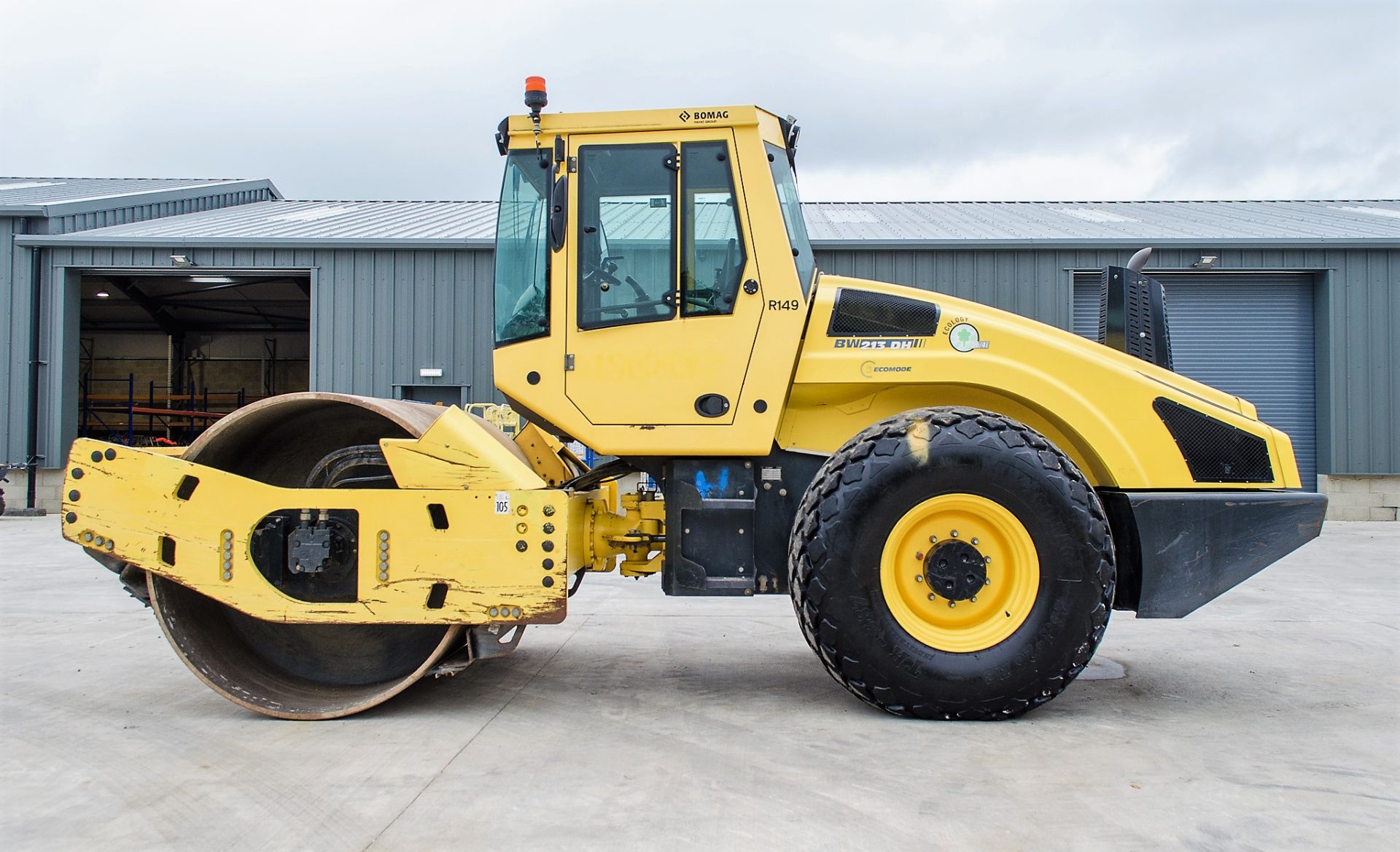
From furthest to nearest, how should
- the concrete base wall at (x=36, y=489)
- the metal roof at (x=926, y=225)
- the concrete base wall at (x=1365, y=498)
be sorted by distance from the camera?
the concrete base wall at (x=36, y=489) → the metal roof at (x=926, y=225) → the concrete base wall at (x=1365, y=498)

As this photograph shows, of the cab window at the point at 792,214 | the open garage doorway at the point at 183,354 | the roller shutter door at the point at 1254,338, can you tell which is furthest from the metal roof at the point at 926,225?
the cab window at the point at 792,214

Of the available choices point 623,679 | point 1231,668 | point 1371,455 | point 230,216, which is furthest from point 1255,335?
point 230,216

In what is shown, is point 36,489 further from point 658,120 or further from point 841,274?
point 658,120

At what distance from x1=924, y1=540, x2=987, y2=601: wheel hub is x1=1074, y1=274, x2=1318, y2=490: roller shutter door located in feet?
42.0

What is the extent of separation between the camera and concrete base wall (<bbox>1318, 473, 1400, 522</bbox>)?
1514 centimetres

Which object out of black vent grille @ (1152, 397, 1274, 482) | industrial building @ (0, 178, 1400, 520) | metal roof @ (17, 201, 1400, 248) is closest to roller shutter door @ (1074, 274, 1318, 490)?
industrial building @ (0, 178, 1400, 520)

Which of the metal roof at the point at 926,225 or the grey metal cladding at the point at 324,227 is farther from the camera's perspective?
the grey metal cladding at the point at 324,227

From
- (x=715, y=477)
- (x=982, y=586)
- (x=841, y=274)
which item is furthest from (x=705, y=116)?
(x=841, y=274)

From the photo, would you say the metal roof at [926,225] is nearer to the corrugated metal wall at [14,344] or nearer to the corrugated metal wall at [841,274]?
the corrugated metal wall at [841,274]

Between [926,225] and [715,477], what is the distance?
14031 millimetres

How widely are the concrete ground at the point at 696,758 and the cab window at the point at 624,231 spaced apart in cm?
185

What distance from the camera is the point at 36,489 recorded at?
15766mm

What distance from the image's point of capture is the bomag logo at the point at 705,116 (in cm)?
446

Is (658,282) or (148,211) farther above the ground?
(148,211)
